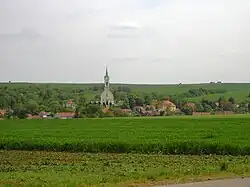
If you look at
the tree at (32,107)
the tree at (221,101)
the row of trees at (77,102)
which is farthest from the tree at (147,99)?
the tree at (32,107)

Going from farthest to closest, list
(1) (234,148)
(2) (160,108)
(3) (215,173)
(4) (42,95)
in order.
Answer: (4) (42,95) < (2) (160,108) < (1) (234,148) < (3) (215,173)

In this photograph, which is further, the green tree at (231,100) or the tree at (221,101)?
the green tree at (231,100)

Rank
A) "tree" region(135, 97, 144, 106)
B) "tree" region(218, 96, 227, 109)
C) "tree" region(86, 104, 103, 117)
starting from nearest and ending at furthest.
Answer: "tree" region(86, 104, 103, 117), "tree" region(218, 96, 227, 109), "tree" region(135, 97, 144, 106)

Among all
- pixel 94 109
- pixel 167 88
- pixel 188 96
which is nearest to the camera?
pixel 94 109

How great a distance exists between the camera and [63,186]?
41.2 ft

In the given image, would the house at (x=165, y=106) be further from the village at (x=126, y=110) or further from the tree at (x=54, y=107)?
the tree at (x=54, y=107)

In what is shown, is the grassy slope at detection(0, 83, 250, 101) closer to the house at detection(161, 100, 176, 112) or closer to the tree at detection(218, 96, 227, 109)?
the tree at detection(218, 96, 227, 109)

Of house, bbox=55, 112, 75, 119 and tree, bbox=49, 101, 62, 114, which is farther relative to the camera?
tree, bbox=49, 101, 62, 114

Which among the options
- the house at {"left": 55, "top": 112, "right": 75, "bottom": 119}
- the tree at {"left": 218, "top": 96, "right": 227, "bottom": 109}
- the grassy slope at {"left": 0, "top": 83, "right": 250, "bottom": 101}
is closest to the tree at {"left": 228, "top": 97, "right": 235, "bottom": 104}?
the tree at {"left": 218, "top": 96, "right": 227, "bottom": 109}

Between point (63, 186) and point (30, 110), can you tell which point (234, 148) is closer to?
point (63, 186)

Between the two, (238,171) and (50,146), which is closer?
(238,171)

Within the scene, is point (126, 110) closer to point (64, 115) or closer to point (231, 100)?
point (64, 115)

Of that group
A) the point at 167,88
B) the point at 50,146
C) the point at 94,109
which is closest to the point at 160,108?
the point at 94,109

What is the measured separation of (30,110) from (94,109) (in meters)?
14.0
